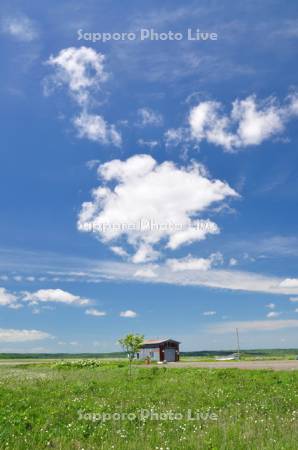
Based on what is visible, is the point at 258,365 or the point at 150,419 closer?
the point at 150,419

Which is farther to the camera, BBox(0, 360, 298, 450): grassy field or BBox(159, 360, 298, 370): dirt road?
BBox(159, 360, 298, 370): dirt road

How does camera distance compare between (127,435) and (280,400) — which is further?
(280,400)

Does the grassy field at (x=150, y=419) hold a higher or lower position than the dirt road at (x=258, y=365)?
higher

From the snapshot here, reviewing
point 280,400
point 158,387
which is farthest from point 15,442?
point 158,387

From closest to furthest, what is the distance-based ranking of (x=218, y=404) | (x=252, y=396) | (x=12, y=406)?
1. (x=12, y=406)
2. (x=218, y=404)
3. (x=252, y=396)

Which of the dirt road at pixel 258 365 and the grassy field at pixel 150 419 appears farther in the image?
the dirt road at pixel 258 365

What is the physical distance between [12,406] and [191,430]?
23.8 feet

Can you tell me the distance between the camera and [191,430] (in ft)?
39.0

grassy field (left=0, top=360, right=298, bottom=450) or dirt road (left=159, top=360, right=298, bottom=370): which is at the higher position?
grassy field (left=0, top=360, right=298, bottom=450)

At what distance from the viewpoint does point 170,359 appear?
78.4 m

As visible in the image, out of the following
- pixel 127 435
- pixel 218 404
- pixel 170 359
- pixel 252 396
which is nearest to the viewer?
pixel 127 435

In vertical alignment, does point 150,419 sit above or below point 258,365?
above

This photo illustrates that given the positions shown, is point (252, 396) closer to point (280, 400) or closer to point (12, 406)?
point (280, 400)

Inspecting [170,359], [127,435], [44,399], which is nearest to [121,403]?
[44,399]
